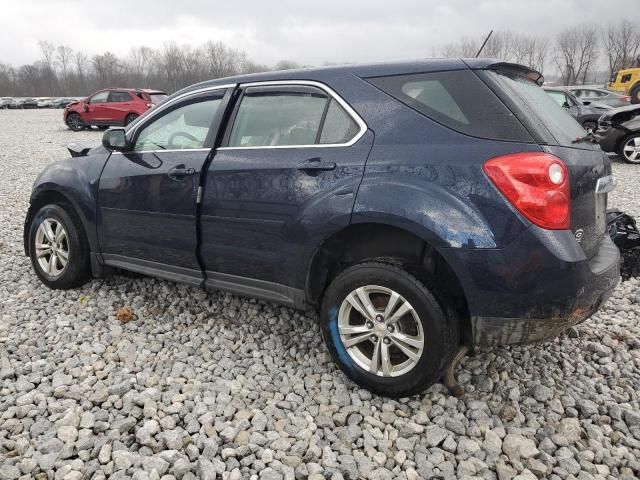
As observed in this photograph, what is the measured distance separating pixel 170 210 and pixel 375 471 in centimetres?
203

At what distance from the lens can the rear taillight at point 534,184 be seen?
223cm

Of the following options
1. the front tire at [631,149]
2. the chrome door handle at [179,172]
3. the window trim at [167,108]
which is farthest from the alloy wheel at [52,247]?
the front tire at [631,149]

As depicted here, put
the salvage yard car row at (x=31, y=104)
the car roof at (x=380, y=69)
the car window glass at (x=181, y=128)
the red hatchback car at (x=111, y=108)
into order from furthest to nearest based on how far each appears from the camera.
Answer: the salvage yard car row at (x=31, y=104) < the red hatchback car at (x=111, y=108) < the car window glass at (x=181, y=128) < the car roof at (x=380, y=69)

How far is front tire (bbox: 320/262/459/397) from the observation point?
2.46m

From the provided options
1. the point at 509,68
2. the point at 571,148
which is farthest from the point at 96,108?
the point at 571,148

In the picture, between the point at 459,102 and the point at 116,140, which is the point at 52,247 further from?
the point at 459,102

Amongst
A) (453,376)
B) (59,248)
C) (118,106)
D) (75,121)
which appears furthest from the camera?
(75,121)

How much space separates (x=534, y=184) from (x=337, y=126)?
1.05 m

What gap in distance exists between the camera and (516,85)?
261cm

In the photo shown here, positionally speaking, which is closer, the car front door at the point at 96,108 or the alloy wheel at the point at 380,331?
the alloy wheel at the point at 380,331

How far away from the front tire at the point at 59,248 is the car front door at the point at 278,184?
4.34ft

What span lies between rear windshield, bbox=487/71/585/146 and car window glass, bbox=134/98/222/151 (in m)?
1.76

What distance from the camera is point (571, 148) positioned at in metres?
2.47

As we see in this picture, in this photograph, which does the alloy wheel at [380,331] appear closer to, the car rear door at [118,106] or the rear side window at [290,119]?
the rear side window at [290,119]
